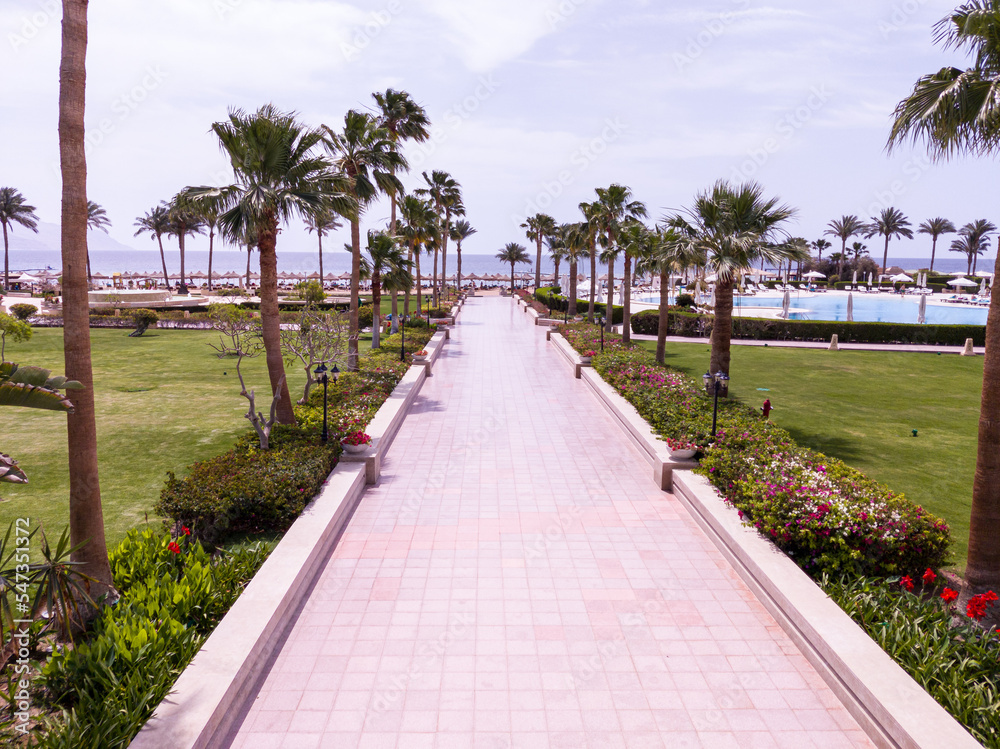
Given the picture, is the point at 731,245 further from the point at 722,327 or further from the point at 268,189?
the point at 268,189

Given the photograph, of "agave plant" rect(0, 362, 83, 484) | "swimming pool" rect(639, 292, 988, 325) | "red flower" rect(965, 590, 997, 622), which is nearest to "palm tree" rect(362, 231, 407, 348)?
"agave plant" rect(0, 362, 83, 484)

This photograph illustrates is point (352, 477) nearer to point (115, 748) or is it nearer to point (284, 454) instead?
point (284, 454)

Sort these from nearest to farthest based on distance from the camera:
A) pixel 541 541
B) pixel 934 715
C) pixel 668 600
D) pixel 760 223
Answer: pixel 934 715 → pixel 668 600 → pixel 541 541 → pixel 760 223

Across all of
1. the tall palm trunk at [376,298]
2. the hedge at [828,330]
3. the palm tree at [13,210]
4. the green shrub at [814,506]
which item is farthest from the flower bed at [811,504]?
the palm tree at [13,210]

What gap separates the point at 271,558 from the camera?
7559 mm

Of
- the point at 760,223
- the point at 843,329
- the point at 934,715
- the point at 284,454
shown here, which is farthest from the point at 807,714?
the point at 843,329

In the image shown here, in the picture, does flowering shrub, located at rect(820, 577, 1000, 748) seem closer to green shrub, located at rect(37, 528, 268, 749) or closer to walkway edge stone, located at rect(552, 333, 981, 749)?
walkway edge stone, located at rect(552, 333, 981, 749)

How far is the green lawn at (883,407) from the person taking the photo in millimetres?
11633

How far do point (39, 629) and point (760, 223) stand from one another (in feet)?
54.7

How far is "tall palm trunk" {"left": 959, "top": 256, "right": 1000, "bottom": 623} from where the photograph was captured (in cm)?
657

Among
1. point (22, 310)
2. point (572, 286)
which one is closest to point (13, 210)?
point (22, 310)

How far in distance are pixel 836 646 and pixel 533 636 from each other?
295cm

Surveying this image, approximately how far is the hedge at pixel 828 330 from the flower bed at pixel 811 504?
22771 millimetres

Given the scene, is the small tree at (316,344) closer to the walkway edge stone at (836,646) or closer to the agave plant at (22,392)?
the walkway edge stone at (836,646)
